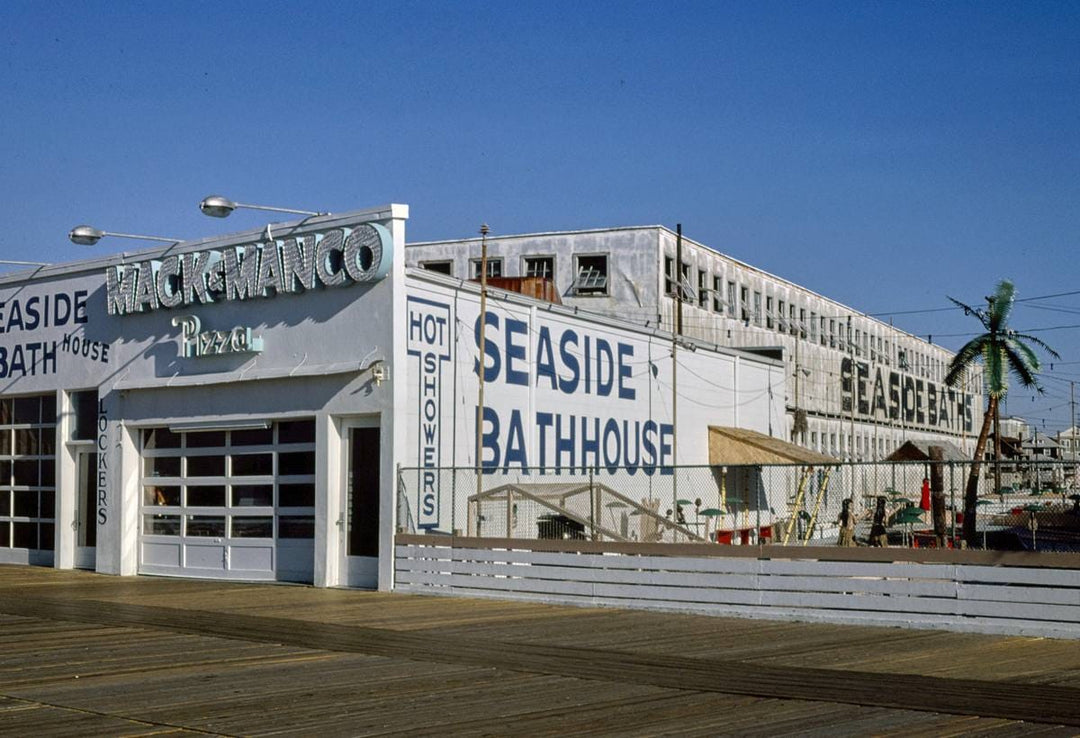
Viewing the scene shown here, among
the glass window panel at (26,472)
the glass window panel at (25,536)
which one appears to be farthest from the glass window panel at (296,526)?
the glass window panel at (25,536)

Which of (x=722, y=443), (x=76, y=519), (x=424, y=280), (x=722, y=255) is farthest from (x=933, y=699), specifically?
(x=722, y=255)

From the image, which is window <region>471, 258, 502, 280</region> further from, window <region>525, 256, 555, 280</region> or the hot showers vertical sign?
the hot showers vertical sign

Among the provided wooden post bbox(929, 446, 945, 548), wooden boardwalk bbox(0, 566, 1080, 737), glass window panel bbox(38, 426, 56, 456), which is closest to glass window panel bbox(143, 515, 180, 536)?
glass window panel bbox(38, 426, 56, 456)

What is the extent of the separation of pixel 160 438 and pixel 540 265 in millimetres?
34720

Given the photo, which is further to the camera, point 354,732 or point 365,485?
point 365,485

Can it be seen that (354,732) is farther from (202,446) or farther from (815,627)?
(202,446)

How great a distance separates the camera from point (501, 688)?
447 inches

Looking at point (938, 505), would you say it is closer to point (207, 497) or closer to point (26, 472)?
point (207, 497)

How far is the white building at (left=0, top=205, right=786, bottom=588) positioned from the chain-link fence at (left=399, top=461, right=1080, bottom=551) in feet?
0.97

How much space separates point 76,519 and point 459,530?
9395 mm

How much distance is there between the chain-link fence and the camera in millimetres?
16047

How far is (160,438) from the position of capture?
25.0 metres

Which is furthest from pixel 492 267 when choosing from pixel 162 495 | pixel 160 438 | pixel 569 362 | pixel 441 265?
pixel 162 495

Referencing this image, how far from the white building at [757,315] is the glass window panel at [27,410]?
22.0m
